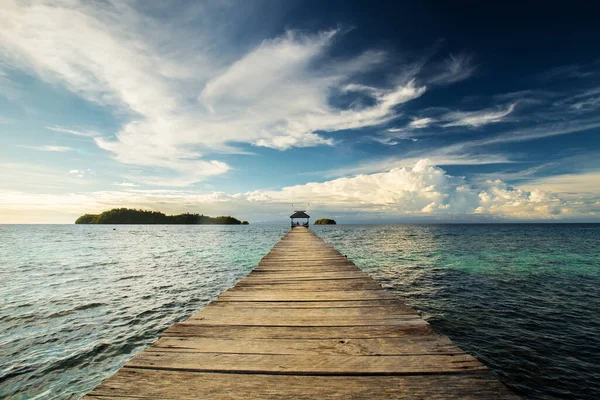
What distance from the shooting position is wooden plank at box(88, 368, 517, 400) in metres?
2.02

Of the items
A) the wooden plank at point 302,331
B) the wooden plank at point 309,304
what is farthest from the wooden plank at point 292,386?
the wooden plank at point 309,304

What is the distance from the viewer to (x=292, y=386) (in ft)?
7.10

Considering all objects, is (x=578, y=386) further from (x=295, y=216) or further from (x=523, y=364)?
(x=295, y=216)

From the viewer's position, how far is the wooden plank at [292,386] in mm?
2016

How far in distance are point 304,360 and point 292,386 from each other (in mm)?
407

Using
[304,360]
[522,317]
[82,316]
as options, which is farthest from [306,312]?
[522,317]

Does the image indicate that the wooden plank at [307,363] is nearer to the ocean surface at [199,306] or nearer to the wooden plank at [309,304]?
the wooden plank at [309,304]

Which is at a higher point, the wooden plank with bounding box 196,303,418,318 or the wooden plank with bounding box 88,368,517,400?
the wooden plank with bounding box 88,368,517,400

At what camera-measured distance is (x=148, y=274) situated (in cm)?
1570

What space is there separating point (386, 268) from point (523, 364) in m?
11.7

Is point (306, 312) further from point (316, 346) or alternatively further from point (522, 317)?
point (522, 317)

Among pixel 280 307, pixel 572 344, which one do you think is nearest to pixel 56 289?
pixel 280 307

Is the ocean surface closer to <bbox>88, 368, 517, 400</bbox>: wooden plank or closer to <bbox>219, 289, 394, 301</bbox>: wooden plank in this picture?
<bbox>219, 289, 394, 301</bbox>: wooden plank

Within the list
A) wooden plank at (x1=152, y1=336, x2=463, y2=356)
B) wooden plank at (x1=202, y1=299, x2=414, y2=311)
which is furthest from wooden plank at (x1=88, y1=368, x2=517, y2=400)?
wooden plank at (x1=202, y1=299, x2=414, y2=311)
